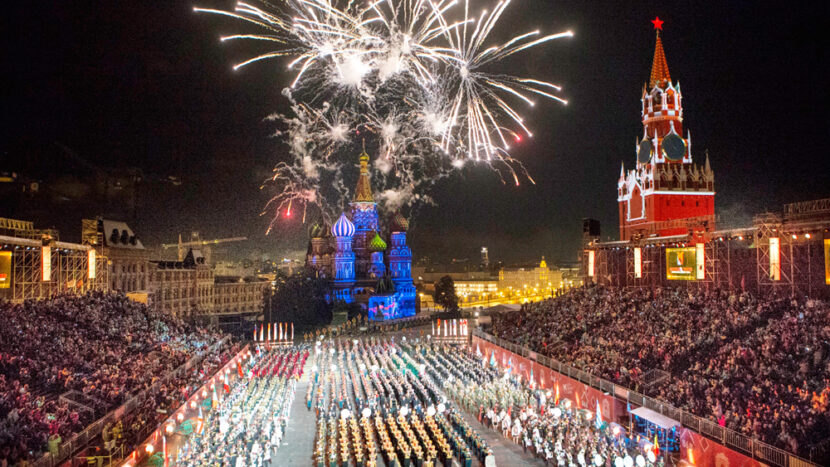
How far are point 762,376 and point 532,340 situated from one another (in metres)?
16.0

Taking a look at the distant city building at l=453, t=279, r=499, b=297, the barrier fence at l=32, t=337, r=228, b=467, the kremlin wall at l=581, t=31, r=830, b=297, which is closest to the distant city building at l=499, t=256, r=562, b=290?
the distant city building at l=453, t=279, r=499, b=297

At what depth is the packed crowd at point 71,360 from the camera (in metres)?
15.6

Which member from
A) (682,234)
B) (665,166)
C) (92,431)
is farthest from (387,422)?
(665,166)

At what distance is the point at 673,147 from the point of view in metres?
40.1

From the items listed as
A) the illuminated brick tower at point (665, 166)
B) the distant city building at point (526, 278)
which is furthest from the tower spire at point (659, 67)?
the distant city building at point (526, 278)

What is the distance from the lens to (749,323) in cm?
2122

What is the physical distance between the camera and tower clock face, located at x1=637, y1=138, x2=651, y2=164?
4059 centimetres

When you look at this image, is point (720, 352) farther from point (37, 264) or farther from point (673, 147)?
point (37, 264)

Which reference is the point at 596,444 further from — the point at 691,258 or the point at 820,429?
the point at 691,258

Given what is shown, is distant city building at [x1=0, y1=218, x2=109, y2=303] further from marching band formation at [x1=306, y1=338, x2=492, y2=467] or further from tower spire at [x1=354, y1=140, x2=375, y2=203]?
tower spire at [x1=354, y1=140, x2=375, y2=203]

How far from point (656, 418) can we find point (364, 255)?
211ft

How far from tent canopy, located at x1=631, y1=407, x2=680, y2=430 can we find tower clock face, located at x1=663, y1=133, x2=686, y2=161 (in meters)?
26.2

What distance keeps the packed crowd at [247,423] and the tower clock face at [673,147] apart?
29147 mm

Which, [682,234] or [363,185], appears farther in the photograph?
[363,185]
